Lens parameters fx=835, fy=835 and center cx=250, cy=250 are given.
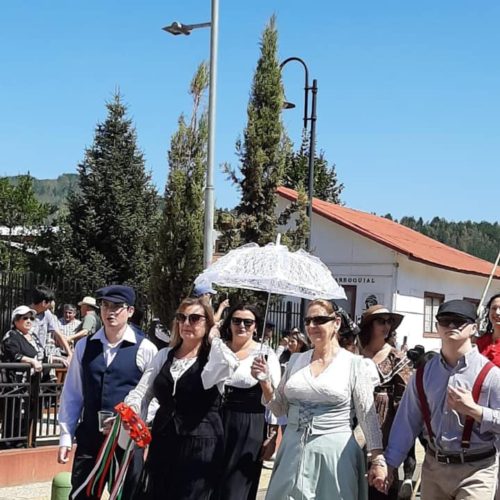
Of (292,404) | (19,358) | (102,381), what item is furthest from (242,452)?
(19,358)

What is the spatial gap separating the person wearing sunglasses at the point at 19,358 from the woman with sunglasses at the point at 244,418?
3685 mm

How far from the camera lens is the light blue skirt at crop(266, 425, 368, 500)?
4992mm

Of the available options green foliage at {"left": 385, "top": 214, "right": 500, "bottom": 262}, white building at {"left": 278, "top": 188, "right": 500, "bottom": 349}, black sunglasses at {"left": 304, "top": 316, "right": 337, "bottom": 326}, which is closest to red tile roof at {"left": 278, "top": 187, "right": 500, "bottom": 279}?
white building at {"left": 278, "top": 188, "right": 500, "bottom": 349}

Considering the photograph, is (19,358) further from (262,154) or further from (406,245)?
(406,245)

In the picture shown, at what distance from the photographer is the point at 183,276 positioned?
14555 millimetres

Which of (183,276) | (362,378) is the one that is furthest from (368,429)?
(183,276)

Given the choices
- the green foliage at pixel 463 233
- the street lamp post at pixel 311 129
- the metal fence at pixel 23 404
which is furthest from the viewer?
the green foliage at pixel 463 233

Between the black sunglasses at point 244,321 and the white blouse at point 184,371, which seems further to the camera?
the black sunglasses at point 244,321

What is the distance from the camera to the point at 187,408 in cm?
556

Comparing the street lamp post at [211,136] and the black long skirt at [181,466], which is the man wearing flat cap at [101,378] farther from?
the street lamp post at [211,136]

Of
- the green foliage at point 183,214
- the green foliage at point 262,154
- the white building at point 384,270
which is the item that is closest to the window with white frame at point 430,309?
the white building at point 384,270

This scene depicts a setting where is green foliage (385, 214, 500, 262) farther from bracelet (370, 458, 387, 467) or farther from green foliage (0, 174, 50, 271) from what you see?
bracelet (370, 458, 387, 467)

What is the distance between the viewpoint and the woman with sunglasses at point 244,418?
6012 millimetres

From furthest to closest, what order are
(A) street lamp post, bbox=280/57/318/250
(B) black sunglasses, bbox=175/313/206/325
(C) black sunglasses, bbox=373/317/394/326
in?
(A) street lamp post, bbox=280/57/318/250 < (C) black sunglasses, bbox=373/317/394/326 < (B) black sunglasses, bbox=175/313/206/325
